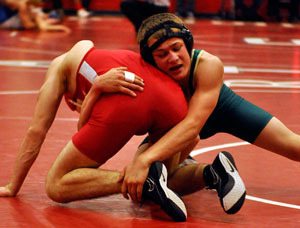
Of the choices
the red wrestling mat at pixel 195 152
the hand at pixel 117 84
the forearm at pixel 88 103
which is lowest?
the red wrestling mat at pixel 195 152

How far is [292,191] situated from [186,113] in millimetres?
816

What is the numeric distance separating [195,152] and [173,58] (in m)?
1.40

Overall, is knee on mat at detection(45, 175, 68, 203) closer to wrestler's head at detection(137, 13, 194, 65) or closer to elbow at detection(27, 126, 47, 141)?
elbow at detection(27, 126, 47, 141)

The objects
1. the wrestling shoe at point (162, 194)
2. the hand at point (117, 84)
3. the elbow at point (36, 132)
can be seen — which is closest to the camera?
the wrestling shoe at point (162, 194)

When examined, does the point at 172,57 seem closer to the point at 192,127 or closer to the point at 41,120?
the point at 192,127

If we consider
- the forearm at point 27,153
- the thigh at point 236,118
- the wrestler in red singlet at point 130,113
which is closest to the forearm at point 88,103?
the wrestler in red singlet at point 130,113

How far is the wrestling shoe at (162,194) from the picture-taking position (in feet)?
12.4

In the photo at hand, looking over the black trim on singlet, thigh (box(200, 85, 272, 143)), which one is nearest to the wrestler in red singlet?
the black trim on singlet

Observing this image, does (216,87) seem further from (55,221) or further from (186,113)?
(55,221)

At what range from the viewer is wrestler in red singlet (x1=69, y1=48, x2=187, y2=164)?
3885 mm

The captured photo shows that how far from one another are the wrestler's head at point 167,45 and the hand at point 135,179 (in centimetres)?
49

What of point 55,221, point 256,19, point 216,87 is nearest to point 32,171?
point 55,221

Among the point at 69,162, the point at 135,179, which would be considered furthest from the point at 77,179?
the point at 135,179

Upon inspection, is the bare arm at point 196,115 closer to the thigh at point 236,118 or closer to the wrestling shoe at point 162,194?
the wrestling shoe at point 162,194
